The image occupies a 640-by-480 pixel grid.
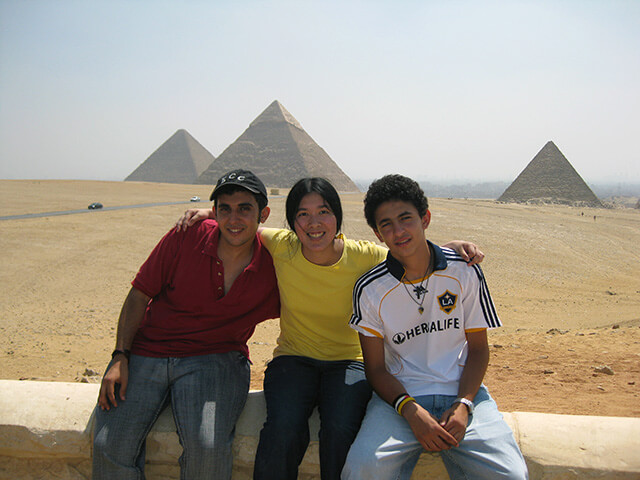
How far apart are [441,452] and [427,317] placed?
0.56m

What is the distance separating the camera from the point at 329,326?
7.79 feet

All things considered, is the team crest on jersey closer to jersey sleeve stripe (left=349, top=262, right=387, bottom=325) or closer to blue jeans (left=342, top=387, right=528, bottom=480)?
jersey sleeve stripe (left=349, top=262, right=387, bottom=325)

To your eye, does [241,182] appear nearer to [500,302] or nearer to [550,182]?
[500,302]

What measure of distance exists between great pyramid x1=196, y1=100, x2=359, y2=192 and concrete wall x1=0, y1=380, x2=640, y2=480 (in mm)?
98224

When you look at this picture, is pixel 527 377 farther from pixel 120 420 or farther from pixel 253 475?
pixel 120 420

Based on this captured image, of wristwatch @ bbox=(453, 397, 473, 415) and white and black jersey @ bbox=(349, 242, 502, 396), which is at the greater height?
white and black jersey @ bbox=(349, 242, 502, 396)

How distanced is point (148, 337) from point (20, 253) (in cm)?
1088

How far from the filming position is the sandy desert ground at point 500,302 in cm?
375

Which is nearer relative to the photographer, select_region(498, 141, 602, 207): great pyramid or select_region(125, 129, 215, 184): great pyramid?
select_region(498, 141, 602, 207): great pyramid

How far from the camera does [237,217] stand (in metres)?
2.47

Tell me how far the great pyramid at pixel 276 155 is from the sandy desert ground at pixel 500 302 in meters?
84.0

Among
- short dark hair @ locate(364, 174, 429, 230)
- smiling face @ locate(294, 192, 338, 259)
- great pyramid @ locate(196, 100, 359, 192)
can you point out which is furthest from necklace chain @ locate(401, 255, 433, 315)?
great pyramid @ locate(196, 100, 359, 192)

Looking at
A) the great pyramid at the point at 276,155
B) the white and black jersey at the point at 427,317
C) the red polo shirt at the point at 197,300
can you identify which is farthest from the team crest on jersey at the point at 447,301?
the great pyramid at the point at 276,155

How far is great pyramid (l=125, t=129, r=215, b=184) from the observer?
119000mm
